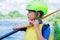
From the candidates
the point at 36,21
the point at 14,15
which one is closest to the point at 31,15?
the point at 36,21

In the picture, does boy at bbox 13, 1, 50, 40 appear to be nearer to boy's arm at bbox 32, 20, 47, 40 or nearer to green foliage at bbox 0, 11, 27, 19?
boy's arm at bbox 32, 20, 47, 40

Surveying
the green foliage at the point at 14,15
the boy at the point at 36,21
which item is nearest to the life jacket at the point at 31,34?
the boy at the point at 36,21

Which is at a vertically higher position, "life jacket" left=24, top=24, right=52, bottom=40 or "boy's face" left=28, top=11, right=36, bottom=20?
"boy's face" left=28, top=11, right=36, bottom=20

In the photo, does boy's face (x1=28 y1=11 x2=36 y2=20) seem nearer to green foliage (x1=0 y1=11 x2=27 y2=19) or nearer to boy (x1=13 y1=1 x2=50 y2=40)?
boy (x1=13 y1=1 x2=50 y2=40)

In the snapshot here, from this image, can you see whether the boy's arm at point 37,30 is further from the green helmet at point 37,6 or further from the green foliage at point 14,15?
the green foliage at point 14,15

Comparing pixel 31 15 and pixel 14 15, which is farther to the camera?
pixel 14 15

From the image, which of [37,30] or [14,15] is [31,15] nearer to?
[37,30]

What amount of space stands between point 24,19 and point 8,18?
192mm

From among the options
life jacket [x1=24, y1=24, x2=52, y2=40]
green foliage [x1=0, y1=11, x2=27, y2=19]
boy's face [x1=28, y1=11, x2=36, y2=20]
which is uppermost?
green foliage [x1=0, y1=11, x2=27, y2=19]

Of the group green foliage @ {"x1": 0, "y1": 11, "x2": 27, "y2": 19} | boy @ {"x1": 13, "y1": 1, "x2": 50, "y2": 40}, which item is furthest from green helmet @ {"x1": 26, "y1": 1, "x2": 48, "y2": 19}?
green foliage @ {"x1": 0, "y1": 11, "x2": 27, "y2": 19}

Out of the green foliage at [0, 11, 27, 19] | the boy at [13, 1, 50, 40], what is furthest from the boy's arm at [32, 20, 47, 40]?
the green foliage at [0, 11, 27, 19]

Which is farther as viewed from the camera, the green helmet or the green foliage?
the green foliage

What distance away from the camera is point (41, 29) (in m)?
1.65

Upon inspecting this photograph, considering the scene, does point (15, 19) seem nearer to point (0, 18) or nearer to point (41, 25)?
point (0, 18)
